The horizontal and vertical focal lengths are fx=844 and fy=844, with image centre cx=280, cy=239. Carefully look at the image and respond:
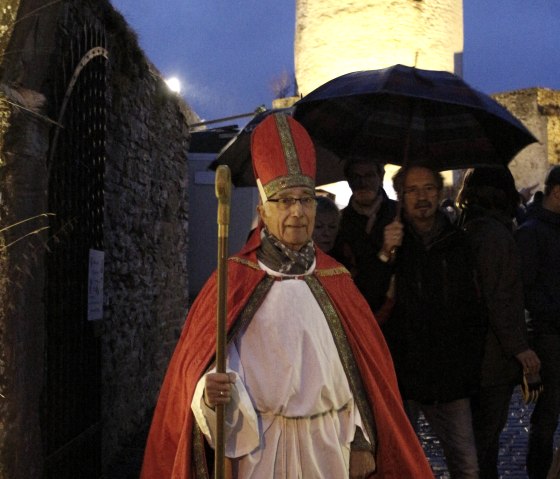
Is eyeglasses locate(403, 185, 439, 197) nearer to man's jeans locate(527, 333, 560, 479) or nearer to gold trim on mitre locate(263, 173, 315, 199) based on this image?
gold trim on mitre locate(263, 173, 315, 199)

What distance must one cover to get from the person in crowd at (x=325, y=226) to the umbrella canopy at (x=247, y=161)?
1.45ft

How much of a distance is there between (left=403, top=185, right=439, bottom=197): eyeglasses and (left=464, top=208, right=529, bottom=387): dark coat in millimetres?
359

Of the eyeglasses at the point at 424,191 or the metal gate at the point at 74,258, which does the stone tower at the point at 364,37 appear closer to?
the metal gate at the point at 74,258

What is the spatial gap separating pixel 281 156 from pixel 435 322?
51.1 inches

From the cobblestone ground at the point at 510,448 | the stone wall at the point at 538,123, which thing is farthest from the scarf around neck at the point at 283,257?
the stone wall at the point at 538,123

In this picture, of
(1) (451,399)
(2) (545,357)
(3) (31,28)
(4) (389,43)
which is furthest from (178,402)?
(4) (389,43)

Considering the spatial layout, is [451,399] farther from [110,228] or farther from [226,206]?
[110,228]

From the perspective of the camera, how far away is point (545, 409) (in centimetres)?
472

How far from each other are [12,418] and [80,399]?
3.48ft

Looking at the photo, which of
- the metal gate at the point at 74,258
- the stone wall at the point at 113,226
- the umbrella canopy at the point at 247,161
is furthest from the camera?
the umbrella canopy at the point at 247,161

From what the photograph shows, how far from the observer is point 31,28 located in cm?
373

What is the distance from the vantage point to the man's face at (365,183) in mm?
4492

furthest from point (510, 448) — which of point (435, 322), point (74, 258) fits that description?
point (74, 258)

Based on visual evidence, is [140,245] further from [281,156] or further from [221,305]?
[221,305]
